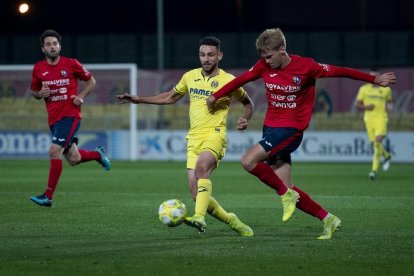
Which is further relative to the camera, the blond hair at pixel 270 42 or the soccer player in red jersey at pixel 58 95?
the soccer player in red jersey at pixel 58 95

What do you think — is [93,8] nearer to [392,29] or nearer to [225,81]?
[392,29]

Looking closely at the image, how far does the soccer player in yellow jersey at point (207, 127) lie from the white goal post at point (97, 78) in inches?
723

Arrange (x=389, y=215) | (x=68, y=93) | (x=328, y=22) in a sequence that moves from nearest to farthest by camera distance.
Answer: (x=389, y=215) < (x=68, y=93) < (x=328, y=22)

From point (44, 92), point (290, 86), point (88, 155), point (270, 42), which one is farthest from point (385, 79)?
point (88, 155)

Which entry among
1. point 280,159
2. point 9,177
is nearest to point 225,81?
point 280,159

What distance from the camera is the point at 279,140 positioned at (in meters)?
10.2

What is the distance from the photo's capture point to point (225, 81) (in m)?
10.8

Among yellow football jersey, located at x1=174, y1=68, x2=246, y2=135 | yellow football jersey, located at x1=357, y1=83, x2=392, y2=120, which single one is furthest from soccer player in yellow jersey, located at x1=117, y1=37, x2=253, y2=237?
yellow football jersey, located at x1=357, y1=83, x2=392, y2=120

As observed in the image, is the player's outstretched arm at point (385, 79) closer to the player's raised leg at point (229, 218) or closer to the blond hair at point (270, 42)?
the blond hair at point (270, 42)

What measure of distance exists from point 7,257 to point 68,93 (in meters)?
5.97

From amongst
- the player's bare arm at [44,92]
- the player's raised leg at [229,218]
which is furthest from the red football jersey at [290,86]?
the player's bare arm at [44,92]

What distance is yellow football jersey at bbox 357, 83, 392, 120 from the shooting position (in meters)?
21.8

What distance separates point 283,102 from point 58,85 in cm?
509

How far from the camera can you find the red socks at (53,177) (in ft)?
45.8
